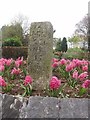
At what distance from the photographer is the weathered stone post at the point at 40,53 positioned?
403cm

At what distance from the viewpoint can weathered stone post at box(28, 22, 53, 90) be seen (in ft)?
13.2

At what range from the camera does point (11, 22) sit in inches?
1287

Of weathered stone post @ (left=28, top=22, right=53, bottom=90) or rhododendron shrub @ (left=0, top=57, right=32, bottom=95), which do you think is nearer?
rhododendron shrub @ (left=0, top=57, right=32, bottom=95)

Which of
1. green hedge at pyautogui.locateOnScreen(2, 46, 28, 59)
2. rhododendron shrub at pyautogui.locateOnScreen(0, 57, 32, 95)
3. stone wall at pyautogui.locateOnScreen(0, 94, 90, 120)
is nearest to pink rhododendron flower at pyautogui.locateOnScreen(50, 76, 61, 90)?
stone wall at pyautogui.locateOnScreen(0, 94, 90, 120)

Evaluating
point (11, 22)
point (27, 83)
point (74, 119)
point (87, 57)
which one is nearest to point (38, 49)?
point (27, 83)

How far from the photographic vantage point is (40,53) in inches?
159

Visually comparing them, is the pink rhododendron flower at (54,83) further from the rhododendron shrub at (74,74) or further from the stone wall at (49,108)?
the rhododendron shrub at (74,74)

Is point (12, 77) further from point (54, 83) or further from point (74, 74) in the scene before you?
point (54, 83)

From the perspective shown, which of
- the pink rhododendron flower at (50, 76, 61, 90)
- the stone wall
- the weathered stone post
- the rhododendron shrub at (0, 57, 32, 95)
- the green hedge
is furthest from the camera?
the green hedge

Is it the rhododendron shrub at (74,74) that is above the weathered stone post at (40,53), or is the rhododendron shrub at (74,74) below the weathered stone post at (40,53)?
below

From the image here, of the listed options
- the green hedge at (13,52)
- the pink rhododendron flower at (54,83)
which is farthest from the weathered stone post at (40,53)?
the green hedge at (13,52)

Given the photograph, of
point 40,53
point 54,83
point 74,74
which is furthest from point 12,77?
point 54,83

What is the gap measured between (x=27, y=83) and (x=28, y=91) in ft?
0.37

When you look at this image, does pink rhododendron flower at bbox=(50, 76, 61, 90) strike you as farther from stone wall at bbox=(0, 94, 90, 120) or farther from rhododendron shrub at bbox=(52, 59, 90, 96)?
rhododendron shrub at bbox=(52, 59, 90, 96)
